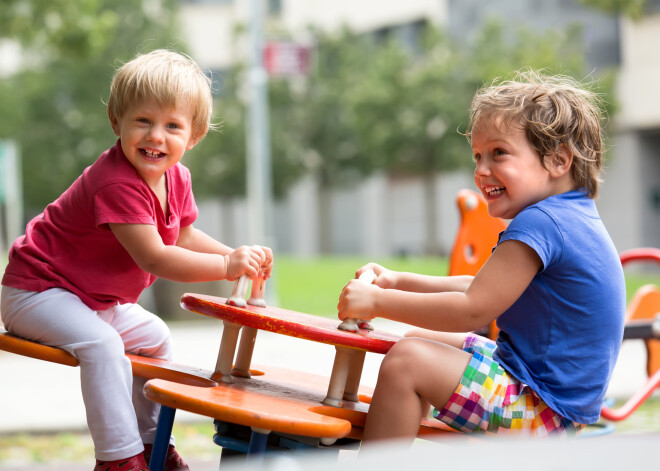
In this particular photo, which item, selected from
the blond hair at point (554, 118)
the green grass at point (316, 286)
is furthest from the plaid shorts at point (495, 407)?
the green grass at point (316, 286)

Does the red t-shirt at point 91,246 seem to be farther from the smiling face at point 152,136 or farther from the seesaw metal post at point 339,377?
the seesaw metal post at point 339,377

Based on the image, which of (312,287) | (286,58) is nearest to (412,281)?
(286,58)

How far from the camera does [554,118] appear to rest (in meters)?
2.07

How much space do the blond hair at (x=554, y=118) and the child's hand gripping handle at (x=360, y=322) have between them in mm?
421

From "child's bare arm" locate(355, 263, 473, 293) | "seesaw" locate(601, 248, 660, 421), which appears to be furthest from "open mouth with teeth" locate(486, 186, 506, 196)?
"seesaw" locate(601, 248, 660, 421)

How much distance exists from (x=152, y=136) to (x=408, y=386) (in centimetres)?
88

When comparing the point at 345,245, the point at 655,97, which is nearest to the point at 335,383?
the point at 655,97

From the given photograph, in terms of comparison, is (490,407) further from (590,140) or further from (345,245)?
(345,245)

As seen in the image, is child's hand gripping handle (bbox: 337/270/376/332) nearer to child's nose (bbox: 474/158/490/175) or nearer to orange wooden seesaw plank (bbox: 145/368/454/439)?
orange wooden seesaw plank (bbox: 145/368/454/439)

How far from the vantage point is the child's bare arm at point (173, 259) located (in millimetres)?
2164

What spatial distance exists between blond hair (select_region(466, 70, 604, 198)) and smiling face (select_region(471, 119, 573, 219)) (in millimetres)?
18

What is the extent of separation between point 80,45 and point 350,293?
8.21 meters

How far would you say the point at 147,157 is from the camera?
7.44 feet

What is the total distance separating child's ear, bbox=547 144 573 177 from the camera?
2072mm
